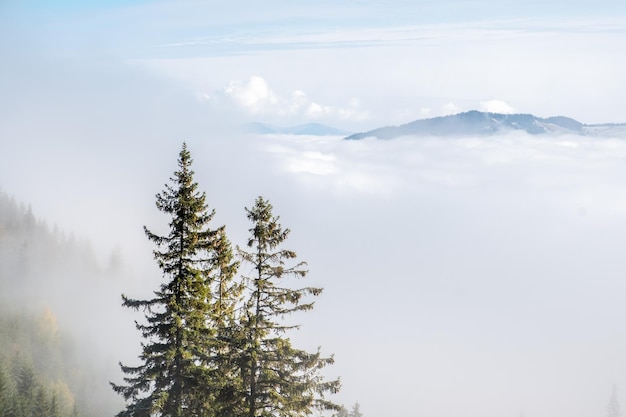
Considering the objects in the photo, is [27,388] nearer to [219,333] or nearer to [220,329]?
[219,333]

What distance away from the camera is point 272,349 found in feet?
78.8

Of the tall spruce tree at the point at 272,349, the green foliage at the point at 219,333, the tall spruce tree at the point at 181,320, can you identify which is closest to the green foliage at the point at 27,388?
the tall spruce tree at the point at 181,320

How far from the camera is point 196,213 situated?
2547cm

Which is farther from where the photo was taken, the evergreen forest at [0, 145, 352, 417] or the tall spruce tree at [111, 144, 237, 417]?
the tall spruce tree at [111, 144, 237, 417]

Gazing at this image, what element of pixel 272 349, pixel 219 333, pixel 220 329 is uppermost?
pixel 220 329

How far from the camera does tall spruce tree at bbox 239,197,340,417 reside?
23.7m

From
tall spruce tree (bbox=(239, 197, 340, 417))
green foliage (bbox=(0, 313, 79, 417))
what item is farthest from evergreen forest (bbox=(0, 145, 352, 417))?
green foliage (bbox=(0, 313, 79, 417))

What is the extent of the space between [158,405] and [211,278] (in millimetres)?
5367

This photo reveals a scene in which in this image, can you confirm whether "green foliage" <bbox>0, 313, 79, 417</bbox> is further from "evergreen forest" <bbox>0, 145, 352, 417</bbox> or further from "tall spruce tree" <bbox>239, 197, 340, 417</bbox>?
"tall spruce tree" <bbox>239, 197, 340, 417</bbox>

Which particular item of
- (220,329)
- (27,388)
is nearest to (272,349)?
(220,329)

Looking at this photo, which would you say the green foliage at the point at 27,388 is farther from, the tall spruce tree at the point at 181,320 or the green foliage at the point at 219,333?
the green foliage at the point at 219,333

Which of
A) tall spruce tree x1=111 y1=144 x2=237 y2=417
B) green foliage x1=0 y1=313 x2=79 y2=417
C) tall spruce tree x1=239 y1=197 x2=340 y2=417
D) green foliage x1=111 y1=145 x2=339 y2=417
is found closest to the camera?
tall spruce tree x1=239 y1=197 x2=340 y2=417

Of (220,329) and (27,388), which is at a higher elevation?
(220,329)

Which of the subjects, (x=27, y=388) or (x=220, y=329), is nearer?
(x=220, y=329)
